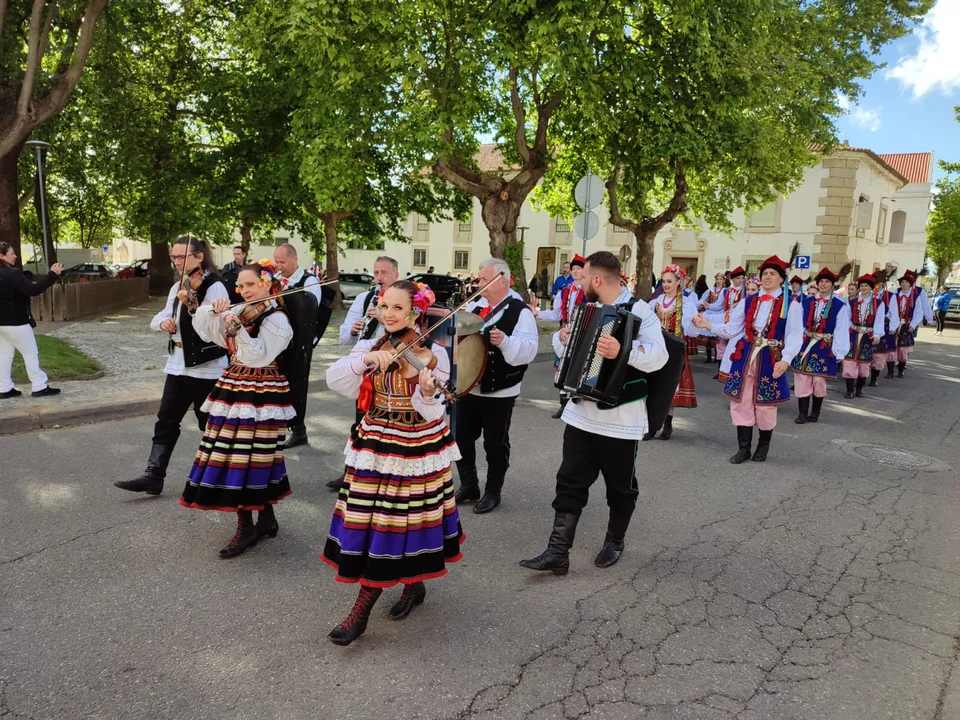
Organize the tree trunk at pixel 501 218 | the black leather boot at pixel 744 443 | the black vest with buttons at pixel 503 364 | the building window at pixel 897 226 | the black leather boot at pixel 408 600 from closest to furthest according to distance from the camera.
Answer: the black leather boot at pixel 408 600
the black vest with buttons at pixel 503 364
the black leather boot at pixel 744 443
the tree trunk at pixel 501 218
the building window at pixel 897 226

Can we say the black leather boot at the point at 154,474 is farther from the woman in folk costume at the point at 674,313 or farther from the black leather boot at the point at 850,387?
the black leather boot at the point at 850,387

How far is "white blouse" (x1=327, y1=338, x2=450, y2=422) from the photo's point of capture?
3.25 metres

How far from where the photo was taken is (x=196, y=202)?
20.5 metres

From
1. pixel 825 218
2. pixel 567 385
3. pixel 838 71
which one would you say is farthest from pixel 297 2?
pixel 825 218

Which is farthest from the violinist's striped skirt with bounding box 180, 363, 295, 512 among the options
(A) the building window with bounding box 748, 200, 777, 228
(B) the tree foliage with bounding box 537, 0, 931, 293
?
(A) the building window with bounding box 748, 200, 777, 228

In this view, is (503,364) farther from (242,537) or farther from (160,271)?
(160,271)

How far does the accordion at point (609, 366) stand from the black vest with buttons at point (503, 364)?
1.03 metres

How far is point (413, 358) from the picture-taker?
3.21 meters

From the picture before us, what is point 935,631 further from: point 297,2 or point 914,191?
point 914,191

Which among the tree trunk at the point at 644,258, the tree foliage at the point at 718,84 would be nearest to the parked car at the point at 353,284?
the tree trunk at the point at 644,258

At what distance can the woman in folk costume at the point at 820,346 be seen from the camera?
30.5 feet

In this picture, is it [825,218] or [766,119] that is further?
[825,218]

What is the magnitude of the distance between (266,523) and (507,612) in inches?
68.5

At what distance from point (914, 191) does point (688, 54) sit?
136 feet
